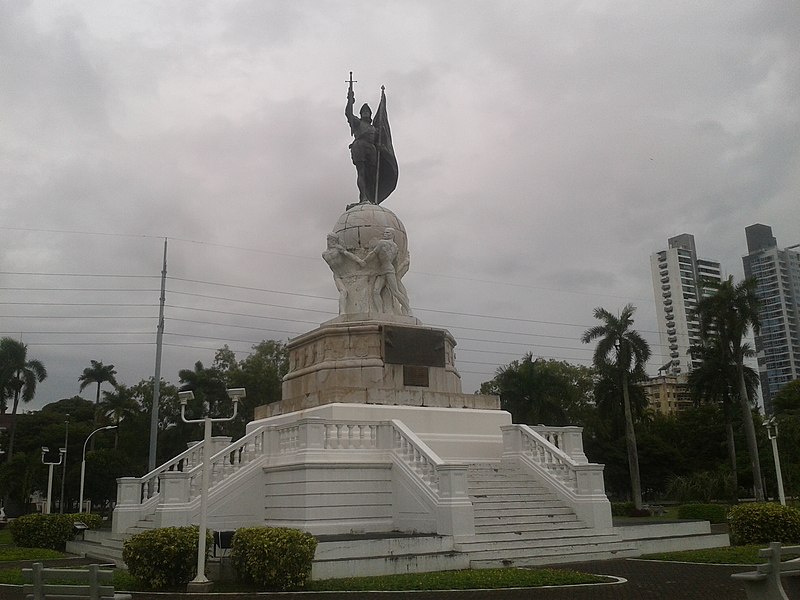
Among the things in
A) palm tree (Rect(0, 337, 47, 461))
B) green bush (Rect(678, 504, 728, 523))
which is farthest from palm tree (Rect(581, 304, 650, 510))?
palm tree (Rect(0, 337, 47, 461))

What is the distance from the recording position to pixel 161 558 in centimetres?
1198

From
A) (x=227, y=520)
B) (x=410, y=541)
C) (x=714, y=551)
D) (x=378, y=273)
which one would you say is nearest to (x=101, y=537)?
(x=227, y=520)

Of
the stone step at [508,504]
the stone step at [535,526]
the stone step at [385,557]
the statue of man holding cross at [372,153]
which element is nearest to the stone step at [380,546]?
the stone step at [385,557]

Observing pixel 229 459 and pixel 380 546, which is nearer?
pixel 380 546

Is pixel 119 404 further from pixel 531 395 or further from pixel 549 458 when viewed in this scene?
pixel 549 458

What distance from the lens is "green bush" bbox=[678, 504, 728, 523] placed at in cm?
2833

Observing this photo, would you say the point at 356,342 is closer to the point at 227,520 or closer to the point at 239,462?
the point at 239,462

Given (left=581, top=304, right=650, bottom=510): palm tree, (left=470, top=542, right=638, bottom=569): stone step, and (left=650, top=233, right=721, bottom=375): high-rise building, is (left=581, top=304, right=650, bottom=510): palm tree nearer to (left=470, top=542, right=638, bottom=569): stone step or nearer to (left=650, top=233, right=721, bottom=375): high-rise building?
(left=470, top=542, right=638, bottom=569): stone step

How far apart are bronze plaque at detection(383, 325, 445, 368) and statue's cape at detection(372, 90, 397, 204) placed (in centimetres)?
717

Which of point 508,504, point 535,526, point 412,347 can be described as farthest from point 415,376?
point 535,526

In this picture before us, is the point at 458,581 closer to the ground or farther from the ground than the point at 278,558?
closer to the ground

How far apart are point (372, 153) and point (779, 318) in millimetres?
94634

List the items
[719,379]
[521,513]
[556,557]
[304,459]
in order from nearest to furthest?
1. [556,557]
2. [521,513]
3. [304,459]
4. [719,379]

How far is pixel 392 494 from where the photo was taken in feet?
57.0
